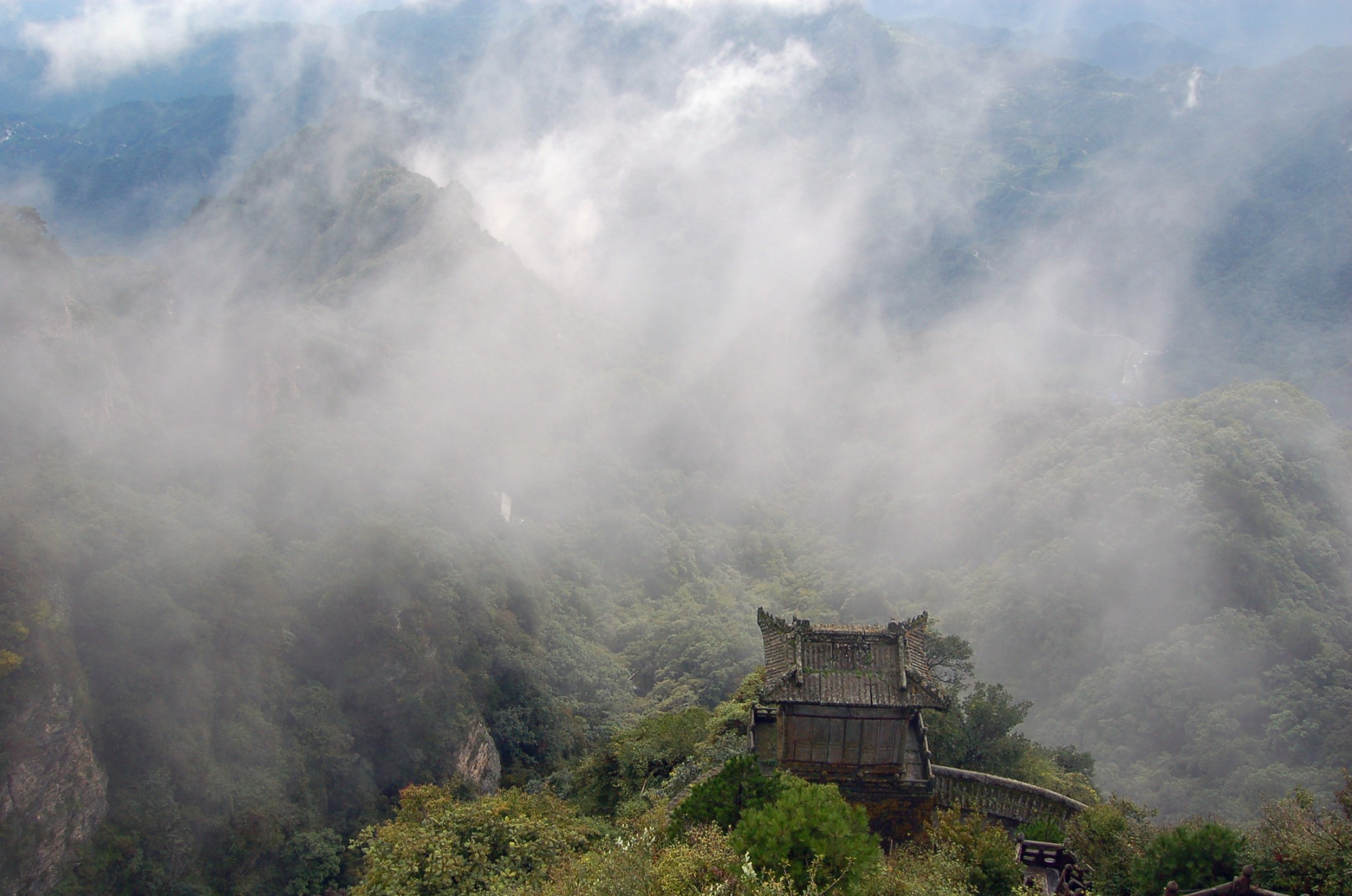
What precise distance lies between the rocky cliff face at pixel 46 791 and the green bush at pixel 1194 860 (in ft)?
133

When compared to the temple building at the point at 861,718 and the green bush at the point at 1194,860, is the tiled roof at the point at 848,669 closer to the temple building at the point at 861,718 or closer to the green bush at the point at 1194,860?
the temple building at the point at 861,718

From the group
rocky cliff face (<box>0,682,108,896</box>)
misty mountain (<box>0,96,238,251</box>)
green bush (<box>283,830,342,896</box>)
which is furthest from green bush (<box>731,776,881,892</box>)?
misty mountain (<box>0,96,238,251</box>)

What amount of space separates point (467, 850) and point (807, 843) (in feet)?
39.1

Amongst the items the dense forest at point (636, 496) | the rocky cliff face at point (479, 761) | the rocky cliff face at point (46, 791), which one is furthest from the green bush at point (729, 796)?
the rocky cliff face at point (479, 761)

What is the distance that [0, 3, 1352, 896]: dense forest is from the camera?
120ft

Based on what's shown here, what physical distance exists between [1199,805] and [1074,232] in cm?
13615

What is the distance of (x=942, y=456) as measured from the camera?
356 feet

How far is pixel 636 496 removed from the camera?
337 ft

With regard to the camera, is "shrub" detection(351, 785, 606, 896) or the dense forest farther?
the dense forest

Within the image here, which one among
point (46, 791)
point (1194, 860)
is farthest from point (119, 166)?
point (1194, 860)

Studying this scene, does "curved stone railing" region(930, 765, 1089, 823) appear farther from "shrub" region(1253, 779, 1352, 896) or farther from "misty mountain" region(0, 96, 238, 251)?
"misty mountain" region(0, 96, 238, 251)

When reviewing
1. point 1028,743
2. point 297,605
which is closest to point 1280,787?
point 1028,743

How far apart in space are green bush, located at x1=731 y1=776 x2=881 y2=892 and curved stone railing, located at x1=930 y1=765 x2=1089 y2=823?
9566mm

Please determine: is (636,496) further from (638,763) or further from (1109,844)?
(1109,844)
